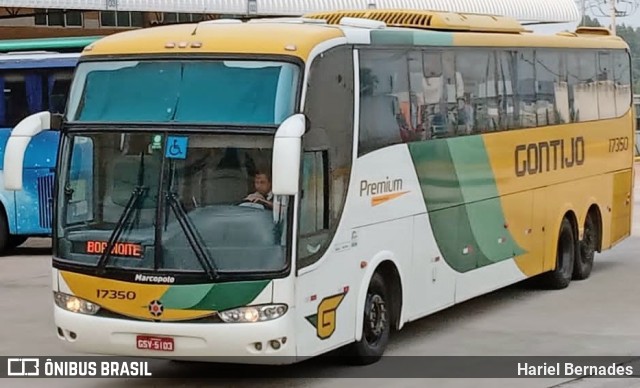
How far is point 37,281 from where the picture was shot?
56.1 ft

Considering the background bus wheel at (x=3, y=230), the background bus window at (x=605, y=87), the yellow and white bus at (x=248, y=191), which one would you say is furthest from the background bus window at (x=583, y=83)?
the background bus wheel at (x=3, y=230)

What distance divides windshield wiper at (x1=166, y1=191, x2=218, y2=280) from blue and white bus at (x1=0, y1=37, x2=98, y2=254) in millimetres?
10166

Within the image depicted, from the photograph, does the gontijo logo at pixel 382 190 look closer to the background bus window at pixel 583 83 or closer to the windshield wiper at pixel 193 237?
the windshield wiper at pixel 193 237

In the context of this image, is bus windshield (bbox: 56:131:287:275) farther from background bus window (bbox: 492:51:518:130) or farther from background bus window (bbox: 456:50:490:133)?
background bus window (bbox: 492:51:518:130)

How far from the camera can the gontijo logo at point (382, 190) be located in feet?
35.6

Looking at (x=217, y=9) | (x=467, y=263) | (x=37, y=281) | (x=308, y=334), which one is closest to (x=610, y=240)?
(x=467, y=263)

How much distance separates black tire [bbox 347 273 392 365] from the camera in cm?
1091

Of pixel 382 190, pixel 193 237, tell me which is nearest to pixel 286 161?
pixel 193 237

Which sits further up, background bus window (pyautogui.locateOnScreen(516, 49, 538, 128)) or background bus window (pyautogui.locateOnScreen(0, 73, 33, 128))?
background bus window (pyautogui.locateOnScreen(516, 49, 538, 128))

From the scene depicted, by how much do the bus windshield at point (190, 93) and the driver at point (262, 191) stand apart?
383 millimetres

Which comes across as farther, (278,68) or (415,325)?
(415,325)

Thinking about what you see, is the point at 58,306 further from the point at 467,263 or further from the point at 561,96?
the point at 561,96

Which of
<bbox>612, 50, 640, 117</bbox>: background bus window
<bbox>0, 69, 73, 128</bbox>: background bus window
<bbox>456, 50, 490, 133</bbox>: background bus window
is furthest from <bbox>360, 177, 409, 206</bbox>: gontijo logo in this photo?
<bbox>0, 69, 73, 128</bbox>: background bus window

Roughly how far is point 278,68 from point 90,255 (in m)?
1.94
